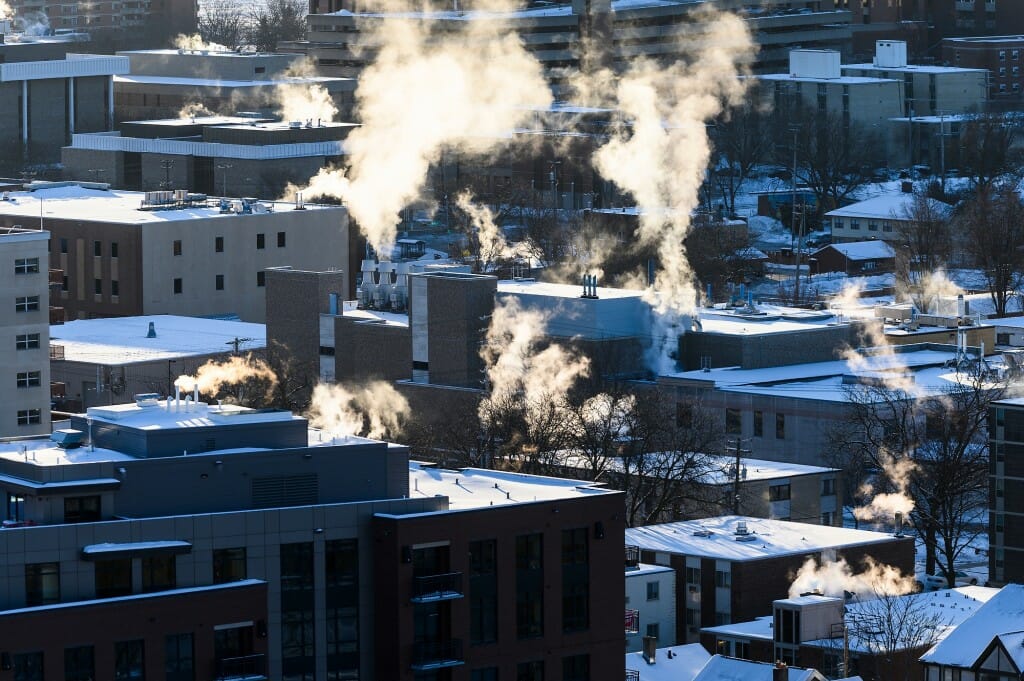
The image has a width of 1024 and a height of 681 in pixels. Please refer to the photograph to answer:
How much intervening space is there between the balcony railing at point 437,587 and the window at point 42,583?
606cm

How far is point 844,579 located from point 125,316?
157 feet

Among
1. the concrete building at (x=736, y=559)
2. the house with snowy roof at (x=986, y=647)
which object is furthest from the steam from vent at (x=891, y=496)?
the house with snowy roof at (x=986, y=647)

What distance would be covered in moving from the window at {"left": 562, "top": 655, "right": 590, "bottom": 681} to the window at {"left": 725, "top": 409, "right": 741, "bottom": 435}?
37.4 meters

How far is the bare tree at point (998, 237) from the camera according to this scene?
123750 mm

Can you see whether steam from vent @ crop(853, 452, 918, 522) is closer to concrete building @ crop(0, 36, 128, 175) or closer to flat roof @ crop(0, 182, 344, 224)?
flat roof @ crop(0, 182, 344, 224)

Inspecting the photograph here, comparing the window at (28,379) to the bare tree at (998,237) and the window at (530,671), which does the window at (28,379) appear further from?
the bare tree at (998,237)

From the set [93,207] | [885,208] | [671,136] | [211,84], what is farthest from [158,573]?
[211,84]

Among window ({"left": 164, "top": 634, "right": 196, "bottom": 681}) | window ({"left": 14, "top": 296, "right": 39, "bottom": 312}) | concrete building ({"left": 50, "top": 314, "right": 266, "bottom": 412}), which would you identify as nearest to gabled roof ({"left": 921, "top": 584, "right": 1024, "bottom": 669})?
window ({"left": 164, "top": 634, "right": 196, "bottom": 681})

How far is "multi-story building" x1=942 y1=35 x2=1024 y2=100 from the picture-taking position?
635 ft

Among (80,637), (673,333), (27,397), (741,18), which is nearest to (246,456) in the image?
(80,637)

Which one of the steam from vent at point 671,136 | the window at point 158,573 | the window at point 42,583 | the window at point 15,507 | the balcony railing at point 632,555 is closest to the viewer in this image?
the window at point 42,583

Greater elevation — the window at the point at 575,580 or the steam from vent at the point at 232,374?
the window at the point at 575,580

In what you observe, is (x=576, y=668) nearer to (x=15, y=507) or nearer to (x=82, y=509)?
(x=82, y=509)

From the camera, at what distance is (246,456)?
4778 centimetres
